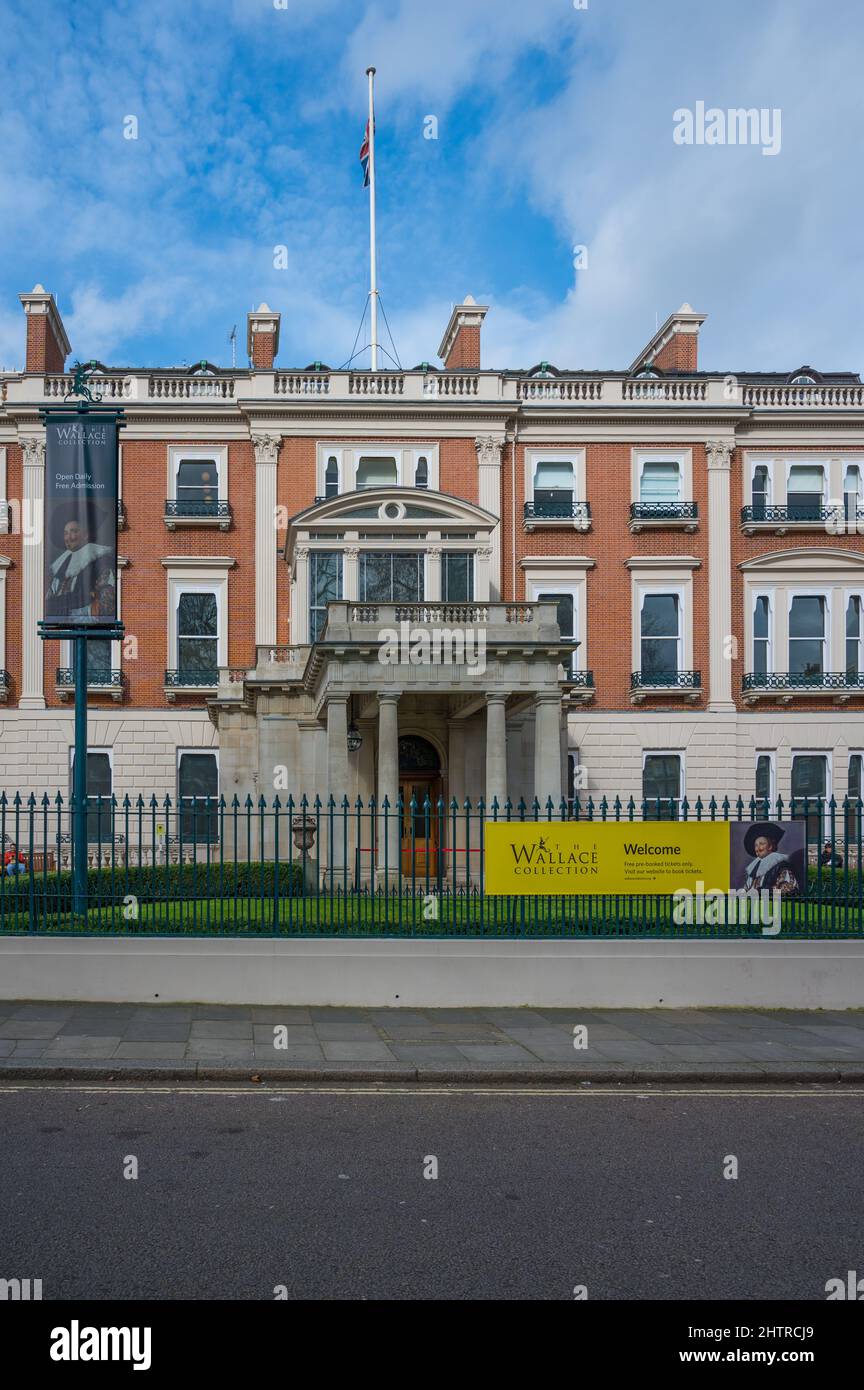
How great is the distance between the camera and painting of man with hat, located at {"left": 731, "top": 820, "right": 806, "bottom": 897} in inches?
561

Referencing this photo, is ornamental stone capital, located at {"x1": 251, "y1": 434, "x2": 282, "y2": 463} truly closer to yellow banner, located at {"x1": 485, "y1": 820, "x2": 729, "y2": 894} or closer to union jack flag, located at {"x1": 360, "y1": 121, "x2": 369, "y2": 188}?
union jack flag, located at {"x1": 360, "y1": 121, "x2": 369, "y2": 188}

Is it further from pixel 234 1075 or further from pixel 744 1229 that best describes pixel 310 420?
pixel 744 1229

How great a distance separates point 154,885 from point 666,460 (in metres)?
27.4

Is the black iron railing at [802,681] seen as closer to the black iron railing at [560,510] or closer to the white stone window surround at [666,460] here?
the white stone window surround at [666,460]

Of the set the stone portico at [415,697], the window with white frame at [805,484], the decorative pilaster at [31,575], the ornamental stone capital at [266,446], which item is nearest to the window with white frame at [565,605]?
the stone portico at [415,697]

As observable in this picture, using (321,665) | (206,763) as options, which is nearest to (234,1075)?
(321,665)

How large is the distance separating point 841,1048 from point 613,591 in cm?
2564

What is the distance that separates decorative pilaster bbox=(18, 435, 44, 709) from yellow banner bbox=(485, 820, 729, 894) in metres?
24.8

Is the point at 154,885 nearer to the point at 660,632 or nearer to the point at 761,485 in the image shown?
the point at 660,632

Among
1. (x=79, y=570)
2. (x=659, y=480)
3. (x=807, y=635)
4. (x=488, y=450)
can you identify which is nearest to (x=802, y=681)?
(x=807, y=635)

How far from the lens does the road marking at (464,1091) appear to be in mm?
10000

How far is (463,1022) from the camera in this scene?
1279 cm

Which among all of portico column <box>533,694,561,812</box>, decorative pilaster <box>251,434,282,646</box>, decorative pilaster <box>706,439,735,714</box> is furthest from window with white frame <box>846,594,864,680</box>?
decorative pilaster <box>251,434,282,646</box>

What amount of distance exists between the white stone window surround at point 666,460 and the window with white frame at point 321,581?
10.9 metres
